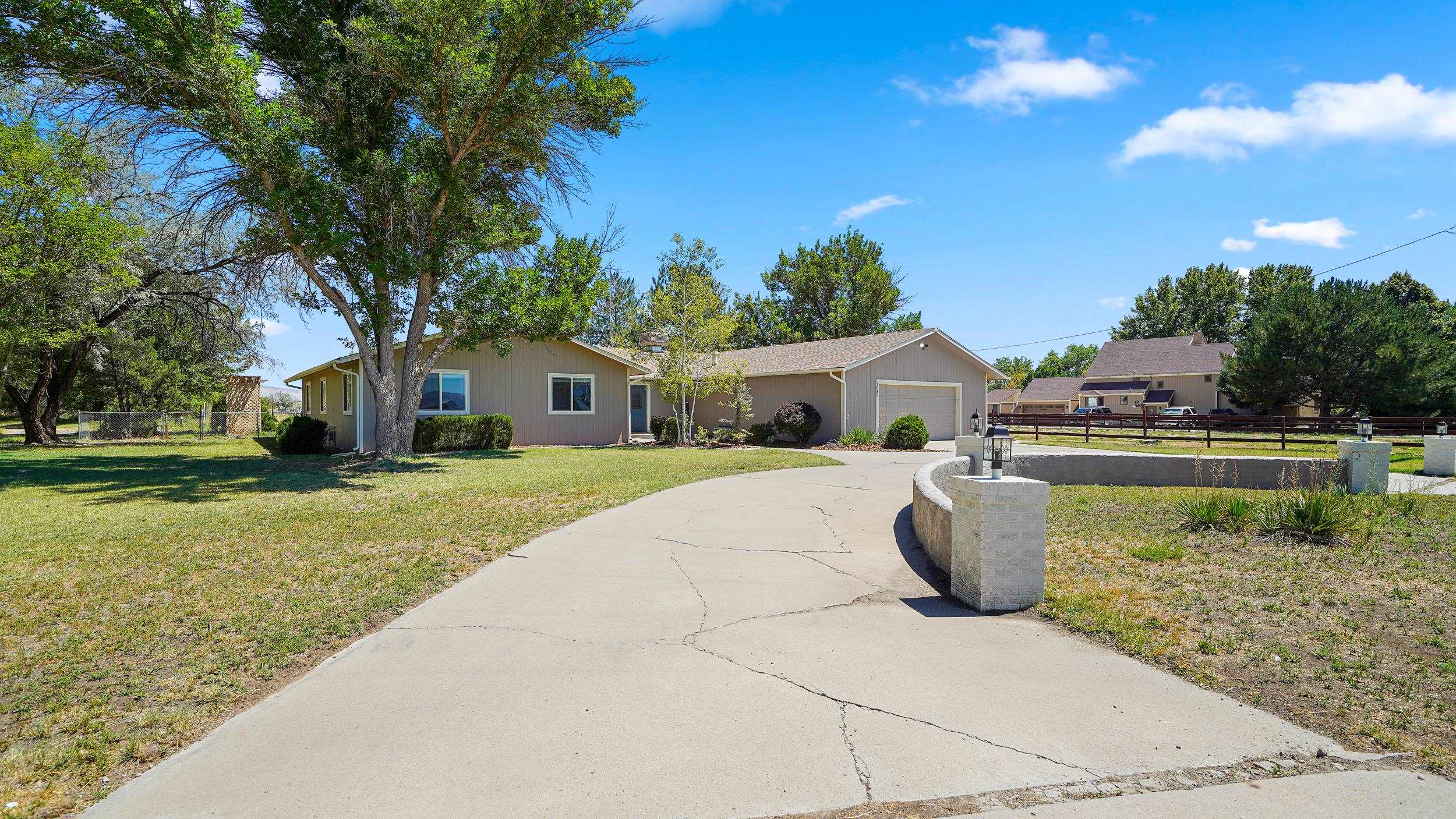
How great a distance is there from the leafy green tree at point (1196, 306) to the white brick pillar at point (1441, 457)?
1989 inches

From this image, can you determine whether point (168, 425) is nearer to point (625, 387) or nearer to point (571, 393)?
point (571, 393)

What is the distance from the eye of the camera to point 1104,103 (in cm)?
1523

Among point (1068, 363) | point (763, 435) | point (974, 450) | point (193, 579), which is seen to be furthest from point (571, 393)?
point (1068, 363)

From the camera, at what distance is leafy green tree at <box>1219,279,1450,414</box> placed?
31016 millimetres

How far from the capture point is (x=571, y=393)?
2314 cm

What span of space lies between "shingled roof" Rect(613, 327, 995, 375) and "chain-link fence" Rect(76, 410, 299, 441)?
1749 cm

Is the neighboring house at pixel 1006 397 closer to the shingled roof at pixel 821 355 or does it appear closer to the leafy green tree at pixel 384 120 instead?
the shingled roof at pixel 821 355

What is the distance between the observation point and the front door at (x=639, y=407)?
29750 millimetres

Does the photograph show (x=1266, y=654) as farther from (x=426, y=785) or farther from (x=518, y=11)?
(x=518, y=11)

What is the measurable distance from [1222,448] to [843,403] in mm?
11149

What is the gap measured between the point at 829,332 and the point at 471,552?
42400 mm

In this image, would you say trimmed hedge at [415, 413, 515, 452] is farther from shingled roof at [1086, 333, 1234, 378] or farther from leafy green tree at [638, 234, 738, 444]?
shingled roof at [1086, 333, 1234, 378]

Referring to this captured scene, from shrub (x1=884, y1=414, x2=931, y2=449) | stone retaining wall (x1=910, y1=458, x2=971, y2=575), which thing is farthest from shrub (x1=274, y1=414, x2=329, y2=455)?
stone retaining wall (x1=910, y1=458, x2=971, y2=575)

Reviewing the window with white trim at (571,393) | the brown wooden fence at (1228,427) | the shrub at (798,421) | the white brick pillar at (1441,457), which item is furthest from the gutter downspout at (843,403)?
the white brick pillar at (1441,457)
